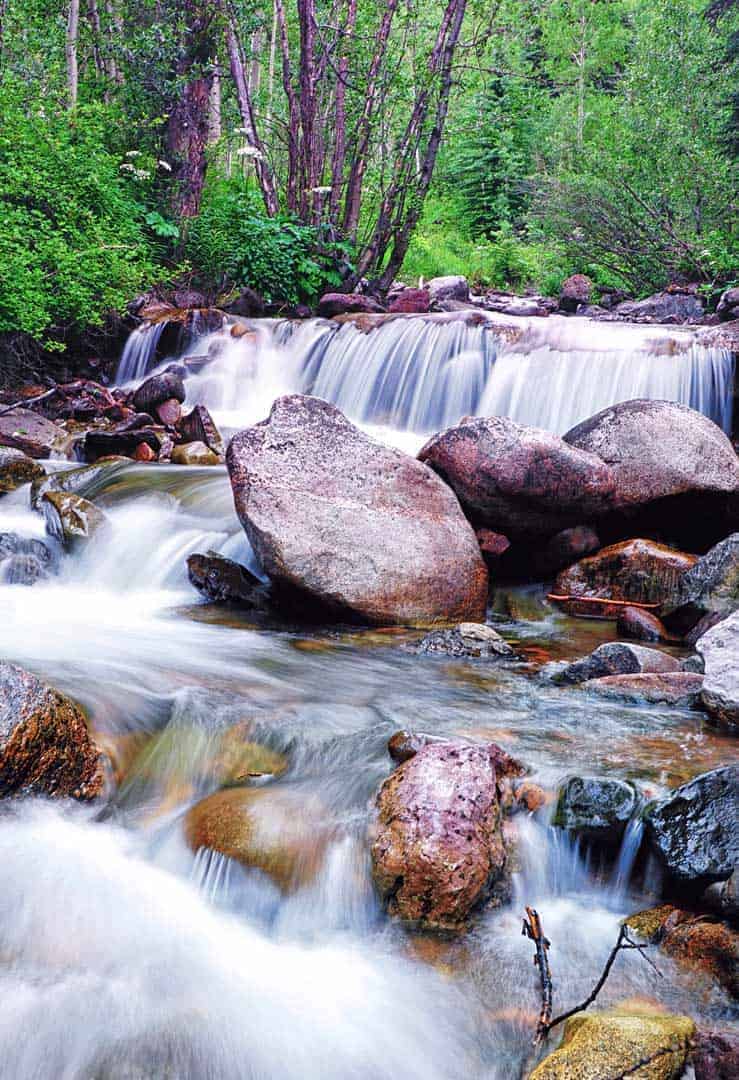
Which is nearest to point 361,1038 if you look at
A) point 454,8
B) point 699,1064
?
point 699,1064

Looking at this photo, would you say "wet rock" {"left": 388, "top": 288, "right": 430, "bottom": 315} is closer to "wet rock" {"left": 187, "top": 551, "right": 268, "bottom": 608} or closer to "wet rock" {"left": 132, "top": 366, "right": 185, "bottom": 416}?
"wet rock" {"left": 132, "top": 366, "right": 185, "bottom": 416}

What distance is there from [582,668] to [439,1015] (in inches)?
109

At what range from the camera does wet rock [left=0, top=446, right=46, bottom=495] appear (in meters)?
8.80

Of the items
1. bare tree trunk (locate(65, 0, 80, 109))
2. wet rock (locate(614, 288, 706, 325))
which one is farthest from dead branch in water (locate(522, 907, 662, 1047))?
bare tree trunk (locate(65, 0, 80, 109))

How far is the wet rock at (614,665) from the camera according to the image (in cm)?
521

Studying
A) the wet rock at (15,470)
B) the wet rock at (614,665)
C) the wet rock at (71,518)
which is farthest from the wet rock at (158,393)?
the wet rock at (614,665)

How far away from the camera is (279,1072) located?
2617 millimetres

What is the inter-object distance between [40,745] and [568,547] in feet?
15.3

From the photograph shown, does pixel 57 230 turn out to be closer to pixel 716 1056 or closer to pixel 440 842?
pixel 440 842

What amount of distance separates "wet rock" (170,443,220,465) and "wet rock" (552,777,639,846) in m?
6.88

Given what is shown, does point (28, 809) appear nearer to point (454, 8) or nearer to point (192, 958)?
point (192, 958)

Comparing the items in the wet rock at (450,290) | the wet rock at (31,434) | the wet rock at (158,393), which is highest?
the wet rock at (450,290)

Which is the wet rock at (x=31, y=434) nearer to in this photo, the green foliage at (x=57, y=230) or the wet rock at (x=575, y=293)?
the green foliage at (x=57, y=230)

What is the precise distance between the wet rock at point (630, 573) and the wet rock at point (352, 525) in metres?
0.85
